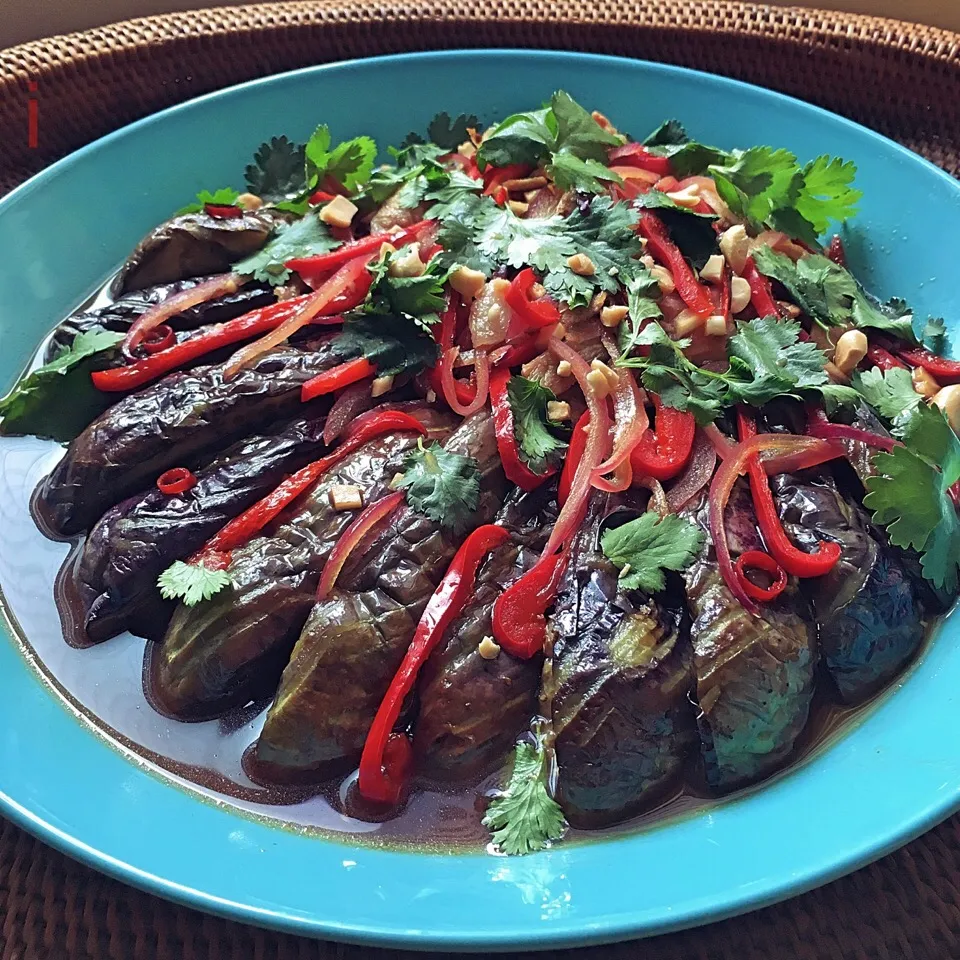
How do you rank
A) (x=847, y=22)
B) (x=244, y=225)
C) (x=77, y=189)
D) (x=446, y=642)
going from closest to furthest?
(x=446, y=642), (x=244, y=225), (x=77, y=189), (x=847, y=22)

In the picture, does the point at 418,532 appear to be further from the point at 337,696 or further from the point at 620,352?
the point at 620,352

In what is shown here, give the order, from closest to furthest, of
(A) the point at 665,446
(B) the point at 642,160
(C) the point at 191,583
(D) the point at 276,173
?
1. (C) the point at 191,583
2. (A) the point at 665,446
3. (B) the point at 642,160
4. (D) the point at 276,173

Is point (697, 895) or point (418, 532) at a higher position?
point (418, 532)

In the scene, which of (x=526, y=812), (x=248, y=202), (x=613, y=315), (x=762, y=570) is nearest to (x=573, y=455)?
(x=613, y=315)

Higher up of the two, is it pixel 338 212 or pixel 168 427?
pixel 338 212

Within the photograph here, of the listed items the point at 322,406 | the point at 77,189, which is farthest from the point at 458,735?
the point at 77,189

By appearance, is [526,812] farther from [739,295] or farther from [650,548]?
[739,295]

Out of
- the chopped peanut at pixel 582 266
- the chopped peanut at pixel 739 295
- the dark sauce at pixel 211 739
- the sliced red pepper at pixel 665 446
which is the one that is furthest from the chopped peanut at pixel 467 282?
the dark sauce at pixel 211 739
